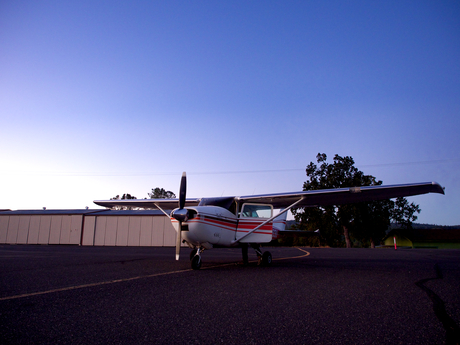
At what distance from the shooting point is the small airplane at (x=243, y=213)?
7910 mm

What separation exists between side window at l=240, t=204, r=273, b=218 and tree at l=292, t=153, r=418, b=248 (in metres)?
32.7

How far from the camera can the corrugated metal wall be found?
31256mm

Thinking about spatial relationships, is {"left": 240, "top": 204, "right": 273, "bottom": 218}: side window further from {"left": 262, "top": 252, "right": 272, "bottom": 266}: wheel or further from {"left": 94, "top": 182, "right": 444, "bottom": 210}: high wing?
{"left": 262, "top": 252, "right": 272, "bottom": 266}: wheel

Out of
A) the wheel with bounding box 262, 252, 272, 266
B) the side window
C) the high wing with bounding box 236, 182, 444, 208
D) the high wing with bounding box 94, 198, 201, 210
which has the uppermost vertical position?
the high wing with bounding box 236, 182, 444, 208

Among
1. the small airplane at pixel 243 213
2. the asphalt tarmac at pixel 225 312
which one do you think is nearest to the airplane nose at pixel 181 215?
the small airplane at pixel 243 213

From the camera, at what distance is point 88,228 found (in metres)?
32.5

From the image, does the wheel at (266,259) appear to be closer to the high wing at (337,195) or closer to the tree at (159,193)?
the high wing at (337,195)

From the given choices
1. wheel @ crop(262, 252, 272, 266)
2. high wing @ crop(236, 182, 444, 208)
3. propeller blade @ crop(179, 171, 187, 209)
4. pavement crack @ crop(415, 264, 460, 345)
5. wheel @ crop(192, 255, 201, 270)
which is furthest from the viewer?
wheel @ crop(262, 252, 272, 266)

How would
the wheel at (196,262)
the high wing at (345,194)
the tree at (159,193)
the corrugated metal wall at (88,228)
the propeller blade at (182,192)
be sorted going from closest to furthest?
the wheel at (196,262) < the propeller blade at (182,192) < the high wing at (345,194) < the corrugated metal wall at (88,228) < the tree at (159,193)

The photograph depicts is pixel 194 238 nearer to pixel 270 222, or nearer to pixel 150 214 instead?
pixel 270 222

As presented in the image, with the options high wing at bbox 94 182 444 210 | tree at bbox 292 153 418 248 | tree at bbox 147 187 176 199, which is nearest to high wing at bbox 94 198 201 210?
high wing at bbox 94 182 444 210

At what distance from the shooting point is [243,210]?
9906 millimetres

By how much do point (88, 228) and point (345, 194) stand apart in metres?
30.4

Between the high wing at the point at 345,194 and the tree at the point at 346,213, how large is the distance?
32.1 metres
